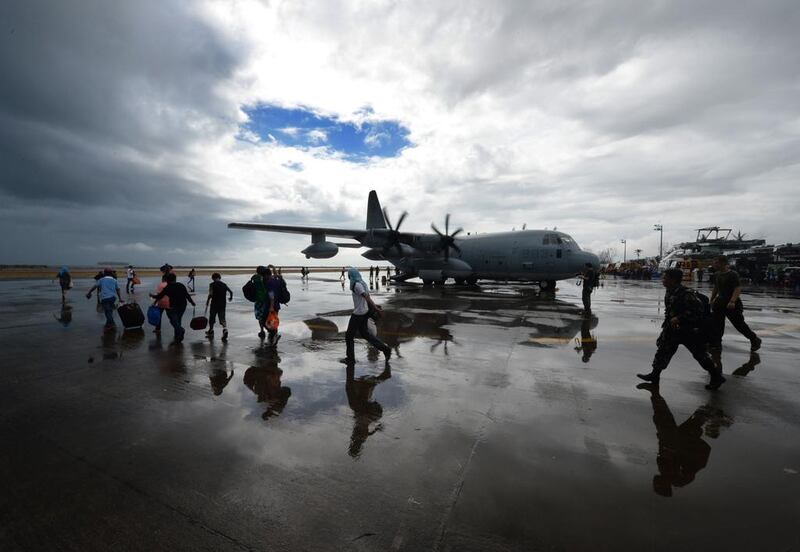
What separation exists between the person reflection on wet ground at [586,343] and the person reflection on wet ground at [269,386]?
5.41 m

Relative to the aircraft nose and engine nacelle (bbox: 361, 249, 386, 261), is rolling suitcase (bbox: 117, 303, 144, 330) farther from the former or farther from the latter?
the aircraft nose

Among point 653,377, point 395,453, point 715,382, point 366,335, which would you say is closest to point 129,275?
point 366,335

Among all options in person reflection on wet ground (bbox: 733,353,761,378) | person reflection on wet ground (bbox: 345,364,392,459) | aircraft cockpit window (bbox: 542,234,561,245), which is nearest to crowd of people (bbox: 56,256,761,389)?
person reflection on wet ground (bbox: 733,353,761,378)

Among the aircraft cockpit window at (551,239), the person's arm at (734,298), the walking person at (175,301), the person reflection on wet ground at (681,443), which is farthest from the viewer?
the aircraft cockpit window at (551,239)

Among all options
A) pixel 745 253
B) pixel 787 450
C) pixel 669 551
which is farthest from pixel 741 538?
pixel 745 253

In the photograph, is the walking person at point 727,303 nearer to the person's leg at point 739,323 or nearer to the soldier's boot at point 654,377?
the person's leg at point 739,323

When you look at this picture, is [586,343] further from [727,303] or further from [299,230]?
[299,230]

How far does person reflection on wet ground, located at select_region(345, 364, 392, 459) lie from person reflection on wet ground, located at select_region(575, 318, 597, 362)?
4.01m

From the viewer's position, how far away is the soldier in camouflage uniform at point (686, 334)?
5215 millimetres

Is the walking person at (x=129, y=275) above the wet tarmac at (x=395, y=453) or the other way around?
above

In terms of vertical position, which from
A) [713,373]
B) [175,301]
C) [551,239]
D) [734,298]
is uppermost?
[551,239]

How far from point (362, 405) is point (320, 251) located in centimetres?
2000

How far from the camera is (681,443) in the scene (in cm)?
369

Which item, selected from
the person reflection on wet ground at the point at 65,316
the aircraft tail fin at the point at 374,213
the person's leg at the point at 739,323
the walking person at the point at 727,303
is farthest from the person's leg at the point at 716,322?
the aircraft tail fin at the point at 374,213
